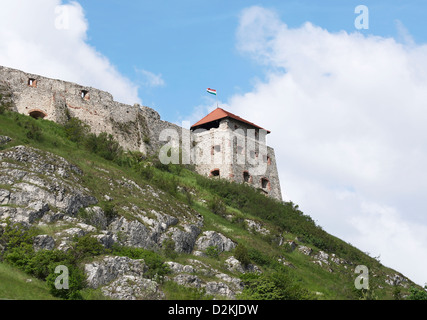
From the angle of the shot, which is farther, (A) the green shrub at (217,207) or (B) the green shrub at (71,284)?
(A) the green shrub at (217,207)

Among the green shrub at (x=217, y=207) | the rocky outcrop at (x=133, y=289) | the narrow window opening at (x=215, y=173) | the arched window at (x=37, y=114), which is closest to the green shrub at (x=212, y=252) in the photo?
the rocky outcrop at (x=133, y=289)

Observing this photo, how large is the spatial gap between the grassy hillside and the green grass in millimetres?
40

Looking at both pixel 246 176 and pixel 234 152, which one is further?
pixel 246 176

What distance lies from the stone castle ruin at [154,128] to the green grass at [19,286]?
23.4 meters

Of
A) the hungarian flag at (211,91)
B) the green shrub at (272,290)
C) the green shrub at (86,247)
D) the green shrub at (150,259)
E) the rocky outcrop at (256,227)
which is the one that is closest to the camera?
the green shrub at (86,247)

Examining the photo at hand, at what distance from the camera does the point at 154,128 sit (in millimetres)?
50031

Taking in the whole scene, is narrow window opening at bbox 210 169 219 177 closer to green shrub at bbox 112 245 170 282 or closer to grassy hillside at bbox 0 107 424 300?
grassy hillside at bbox 0 107 424 300

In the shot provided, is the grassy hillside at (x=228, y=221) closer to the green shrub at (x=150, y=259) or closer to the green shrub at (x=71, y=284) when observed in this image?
the green shrub at (x=71, y=284)

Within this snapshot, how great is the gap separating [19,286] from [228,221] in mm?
19336

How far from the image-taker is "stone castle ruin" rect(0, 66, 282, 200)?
137 ft

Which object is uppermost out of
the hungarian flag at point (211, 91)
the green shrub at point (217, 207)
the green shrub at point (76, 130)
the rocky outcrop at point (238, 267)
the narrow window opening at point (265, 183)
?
the hungarian flag at point (211, 91)

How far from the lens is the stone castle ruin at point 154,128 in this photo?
41750 mm

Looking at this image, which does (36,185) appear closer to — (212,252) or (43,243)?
(43,243)

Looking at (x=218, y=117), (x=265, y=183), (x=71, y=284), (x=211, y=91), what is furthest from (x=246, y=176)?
(x=71, y=284)
